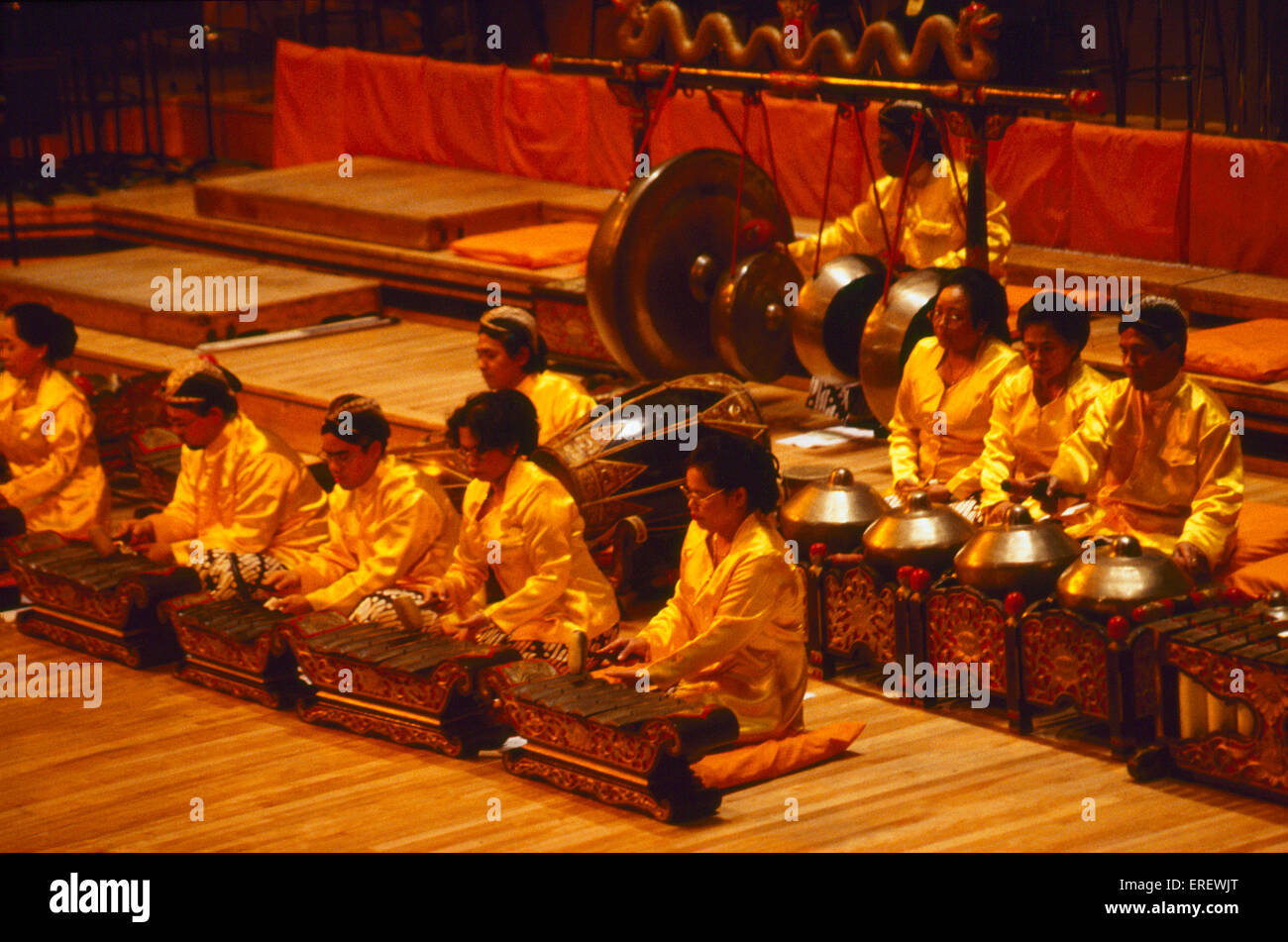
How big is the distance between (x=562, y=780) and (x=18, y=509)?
8.50 feet

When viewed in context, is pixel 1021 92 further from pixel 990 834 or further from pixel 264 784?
pixel 264 784

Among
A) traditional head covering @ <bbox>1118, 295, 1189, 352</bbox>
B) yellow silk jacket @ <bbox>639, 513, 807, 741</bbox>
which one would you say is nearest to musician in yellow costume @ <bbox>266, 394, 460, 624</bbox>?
yellow silk jacket @ <bbox>639, 513, 807, 741</bbox>

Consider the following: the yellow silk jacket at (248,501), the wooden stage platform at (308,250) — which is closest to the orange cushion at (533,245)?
the wooden stage platform at (308,250)

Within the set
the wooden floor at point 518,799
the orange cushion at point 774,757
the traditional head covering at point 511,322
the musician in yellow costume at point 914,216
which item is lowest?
the wooden floor at point 518,799

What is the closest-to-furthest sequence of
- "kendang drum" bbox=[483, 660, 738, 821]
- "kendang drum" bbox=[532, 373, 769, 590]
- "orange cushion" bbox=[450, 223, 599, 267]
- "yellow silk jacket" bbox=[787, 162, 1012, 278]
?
"kendang drum" bbox=[483, 660, 738, 821]
"kendang drum" bbox=[532, 373, 769, 590]
"yellow silk jacket" bbox=[787, 162, 1012, 278]
"orange cushion" bbox=[450, 223, 599, 267]

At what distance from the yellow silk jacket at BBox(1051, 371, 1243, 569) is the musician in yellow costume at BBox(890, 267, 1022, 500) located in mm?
411

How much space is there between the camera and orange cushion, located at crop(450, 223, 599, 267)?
8609 mm

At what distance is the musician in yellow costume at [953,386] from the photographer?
546 cm

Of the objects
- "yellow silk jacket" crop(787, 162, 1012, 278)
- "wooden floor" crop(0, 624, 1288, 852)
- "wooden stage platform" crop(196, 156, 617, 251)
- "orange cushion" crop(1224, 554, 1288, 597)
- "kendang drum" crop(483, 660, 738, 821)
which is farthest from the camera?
"wooden stage platform" crop(196, 156, 617, 251)

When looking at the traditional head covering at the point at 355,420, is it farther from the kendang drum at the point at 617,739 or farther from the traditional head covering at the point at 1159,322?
the traditional head covering at the point at 1159,322

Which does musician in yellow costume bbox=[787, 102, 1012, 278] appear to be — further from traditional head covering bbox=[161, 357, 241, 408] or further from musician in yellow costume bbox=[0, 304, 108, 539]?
musician in yellow costume bbox=[0, 304, 108, 539]

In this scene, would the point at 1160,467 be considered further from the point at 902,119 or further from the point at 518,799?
the point at 902,119

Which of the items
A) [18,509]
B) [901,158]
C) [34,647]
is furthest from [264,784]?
[901,158]

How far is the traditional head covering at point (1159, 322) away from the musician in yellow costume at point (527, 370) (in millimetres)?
1775
